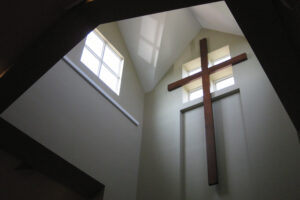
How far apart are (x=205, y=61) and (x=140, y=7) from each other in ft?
12.9

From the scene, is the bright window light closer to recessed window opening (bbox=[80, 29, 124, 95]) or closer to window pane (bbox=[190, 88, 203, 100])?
window pane (bbox=[190, 88, 203, 100])

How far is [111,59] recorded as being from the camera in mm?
7719

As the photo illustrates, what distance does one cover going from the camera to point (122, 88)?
296 inches

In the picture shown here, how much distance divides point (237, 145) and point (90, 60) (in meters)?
3.35

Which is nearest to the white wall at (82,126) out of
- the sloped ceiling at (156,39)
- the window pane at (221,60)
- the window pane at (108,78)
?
the window pane at (108,78)

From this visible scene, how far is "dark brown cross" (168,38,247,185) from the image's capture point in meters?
5.74

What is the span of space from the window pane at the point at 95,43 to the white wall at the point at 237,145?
170 centimetres

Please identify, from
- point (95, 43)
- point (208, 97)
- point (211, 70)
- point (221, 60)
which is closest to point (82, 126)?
point (95, 43)

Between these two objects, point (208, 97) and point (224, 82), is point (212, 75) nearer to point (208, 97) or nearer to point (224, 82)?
point (224, 82)

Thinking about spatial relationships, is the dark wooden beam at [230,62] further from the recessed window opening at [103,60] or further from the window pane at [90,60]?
the window pane at [90,60]

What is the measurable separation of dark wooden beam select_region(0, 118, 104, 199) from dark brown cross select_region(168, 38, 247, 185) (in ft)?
6.27

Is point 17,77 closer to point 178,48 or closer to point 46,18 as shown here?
point 46,18

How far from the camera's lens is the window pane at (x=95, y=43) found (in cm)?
718

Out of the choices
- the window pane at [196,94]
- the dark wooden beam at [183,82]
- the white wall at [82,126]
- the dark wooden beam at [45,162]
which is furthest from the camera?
the window pane at [196,94]
